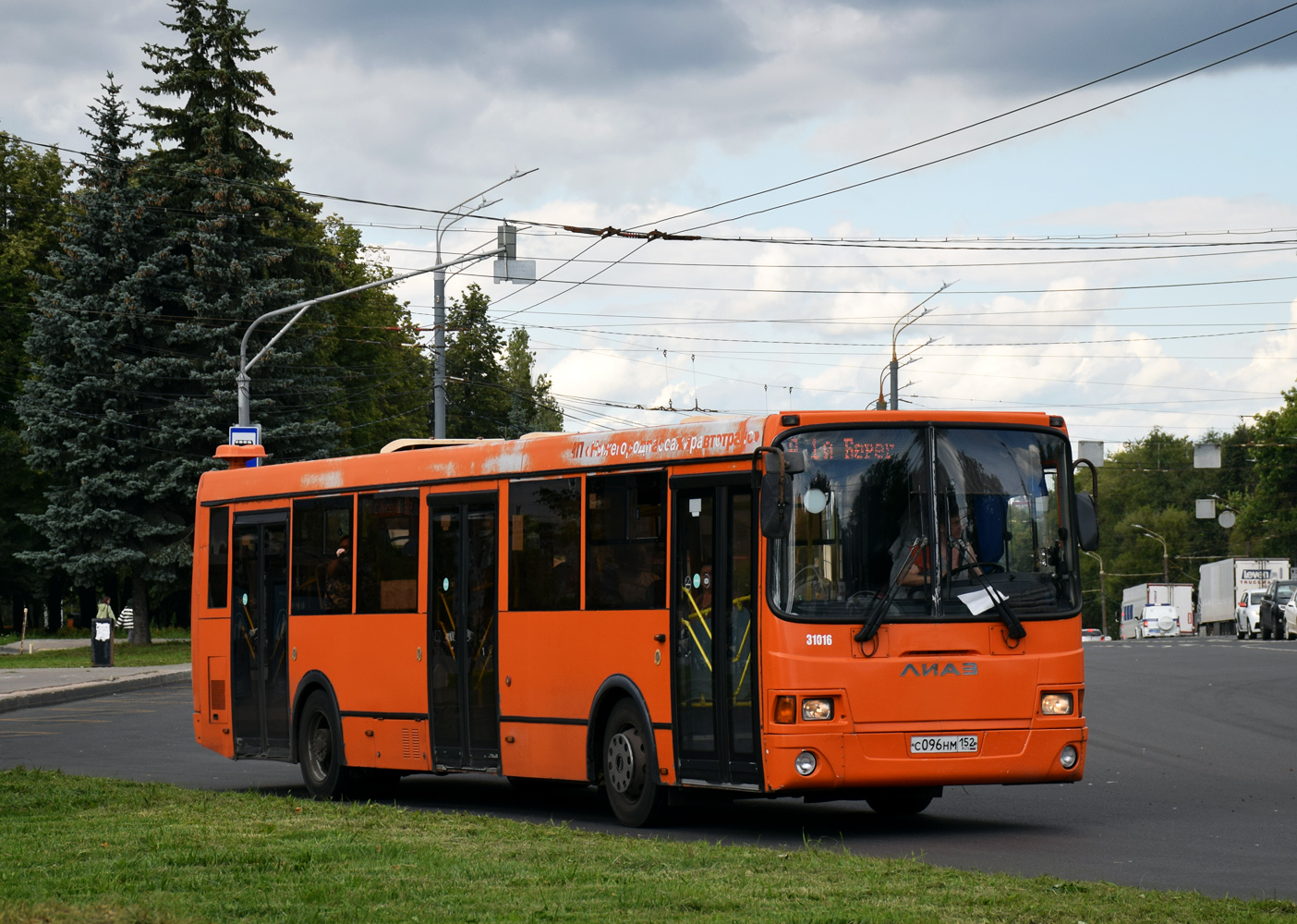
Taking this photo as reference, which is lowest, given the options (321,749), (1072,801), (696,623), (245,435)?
(1072,801)

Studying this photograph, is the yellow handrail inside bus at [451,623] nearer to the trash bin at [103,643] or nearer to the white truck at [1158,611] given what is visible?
the trash bin at [103,643]

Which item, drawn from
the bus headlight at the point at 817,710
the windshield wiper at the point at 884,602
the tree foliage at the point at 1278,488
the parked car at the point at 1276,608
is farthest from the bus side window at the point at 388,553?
the tree foliage at the point at 1278,488

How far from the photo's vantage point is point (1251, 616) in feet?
210

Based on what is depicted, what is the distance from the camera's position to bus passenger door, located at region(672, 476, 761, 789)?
1179cm

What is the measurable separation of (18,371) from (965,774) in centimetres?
5408

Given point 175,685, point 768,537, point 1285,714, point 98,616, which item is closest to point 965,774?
point 768,537

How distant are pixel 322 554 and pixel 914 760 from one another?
22.0 ft

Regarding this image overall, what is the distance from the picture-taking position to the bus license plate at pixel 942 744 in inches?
460

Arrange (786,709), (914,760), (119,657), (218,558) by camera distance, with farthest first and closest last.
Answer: (119,657) → (218,558) → (914,760) → (786,709)

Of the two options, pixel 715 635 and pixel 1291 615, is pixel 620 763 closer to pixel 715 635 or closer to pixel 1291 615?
pixel 715 635

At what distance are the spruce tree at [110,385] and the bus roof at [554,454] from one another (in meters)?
32.2

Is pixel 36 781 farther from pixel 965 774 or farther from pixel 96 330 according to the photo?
pixel 96 330

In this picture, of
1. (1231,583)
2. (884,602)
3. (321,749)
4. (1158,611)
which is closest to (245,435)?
(321,749)

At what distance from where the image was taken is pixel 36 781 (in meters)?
14.8
